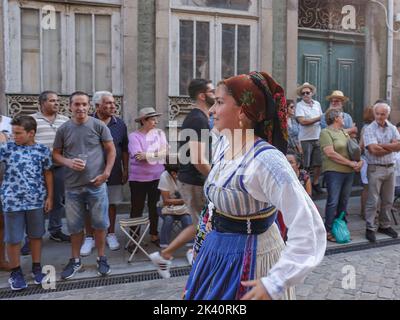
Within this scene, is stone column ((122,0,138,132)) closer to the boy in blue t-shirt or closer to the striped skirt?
the boy in blue t-shirt

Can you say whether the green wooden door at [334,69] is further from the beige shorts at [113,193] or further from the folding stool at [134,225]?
the folding stool at [134,225]

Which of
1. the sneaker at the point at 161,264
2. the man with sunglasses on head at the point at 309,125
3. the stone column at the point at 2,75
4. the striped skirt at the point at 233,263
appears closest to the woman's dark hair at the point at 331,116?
the man with sunglasses on head at the point at 309,125

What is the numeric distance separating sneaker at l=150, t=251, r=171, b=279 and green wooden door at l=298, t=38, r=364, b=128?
5701mm

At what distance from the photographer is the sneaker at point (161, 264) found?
4516mm

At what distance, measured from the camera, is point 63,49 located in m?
7.37

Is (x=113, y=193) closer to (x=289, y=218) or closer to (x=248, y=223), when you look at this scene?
(x=248, y=223)

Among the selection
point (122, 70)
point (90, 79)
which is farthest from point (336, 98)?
point (90, 79)

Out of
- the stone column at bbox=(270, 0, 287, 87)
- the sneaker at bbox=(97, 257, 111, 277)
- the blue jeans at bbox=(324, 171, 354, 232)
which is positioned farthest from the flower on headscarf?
the stone column at bbox=(270, 0, 287, 87)

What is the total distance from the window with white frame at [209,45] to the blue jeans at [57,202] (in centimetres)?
268

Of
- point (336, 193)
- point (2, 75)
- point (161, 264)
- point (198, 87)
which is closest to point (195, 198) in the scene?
point (161, 264)

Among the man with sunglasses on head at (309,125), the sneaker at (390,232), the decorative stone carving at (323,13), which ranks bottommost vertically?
the sneaker at (390,232)

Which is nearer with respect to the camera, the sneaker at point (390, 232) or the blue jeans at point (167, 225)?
the blue jeans at point (167, 225)

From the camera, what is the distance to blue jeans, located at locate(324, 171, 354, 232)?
6340mm

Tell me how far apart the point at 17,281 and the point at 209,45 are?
5413 mm
